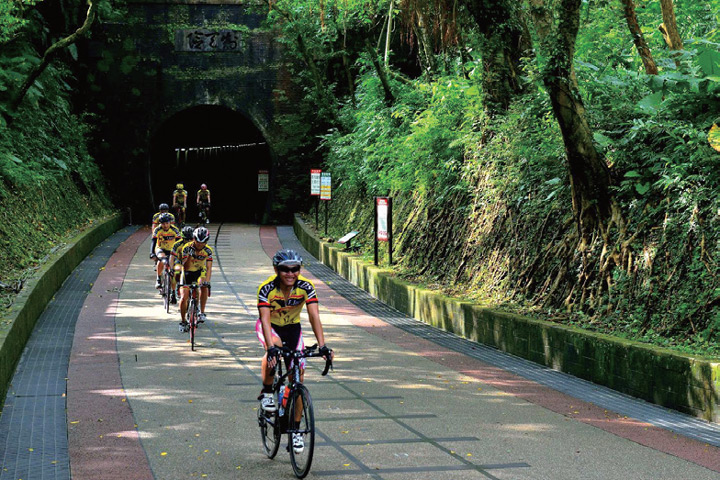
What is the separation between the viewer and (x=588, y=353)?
970 centimetres

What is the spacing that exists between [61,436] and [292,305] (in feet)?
7.71

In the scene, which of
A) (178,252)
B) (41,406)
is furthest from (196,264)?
(41,406)

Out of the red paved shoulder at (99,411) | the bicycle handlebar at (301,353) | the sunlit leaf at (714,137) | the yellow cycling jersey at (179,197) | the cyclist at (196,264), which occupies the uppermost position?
the sunlit leaf at (714,137)

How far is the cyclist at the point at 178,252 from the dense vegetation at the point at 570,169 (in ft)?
14.8

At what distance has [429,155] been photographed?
17.4 m

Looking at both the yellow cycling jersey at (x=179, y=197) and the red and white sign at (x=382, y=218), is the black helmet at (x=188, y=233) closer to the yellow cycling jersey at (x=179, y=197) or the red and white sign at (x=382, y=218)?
the red and white sign at (x=382, y=218)

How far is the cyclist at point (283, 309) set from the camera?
6676 mm

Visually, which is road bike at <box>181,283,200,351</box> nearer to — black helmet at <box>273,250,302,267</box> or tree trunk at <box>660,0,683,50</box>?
black helmet at <box>273,250,302,267</box>

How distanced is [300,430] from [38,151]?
21.1 m

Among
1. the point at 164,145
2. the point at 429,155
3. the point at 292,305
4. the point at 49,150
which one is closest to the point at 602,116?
the point at 429,155

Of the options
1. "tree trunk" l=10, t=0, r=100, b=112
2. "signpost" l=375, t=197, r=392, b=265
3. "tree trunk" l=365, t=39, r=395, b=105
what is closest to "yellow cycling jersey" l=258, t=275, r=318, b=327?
"signpost" l=375, t=197, r=392, b=265

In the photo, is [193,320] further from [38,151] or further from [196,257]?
[38,151]

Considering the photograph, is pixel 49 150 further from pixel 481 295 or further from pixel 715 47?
pixel 715 47

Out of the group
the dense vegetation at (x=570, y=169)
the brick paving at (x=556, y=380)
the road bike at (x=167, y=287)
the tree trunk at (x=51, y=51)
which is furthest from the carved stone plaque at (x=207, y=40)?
the road bike at (x=167, y=287)
